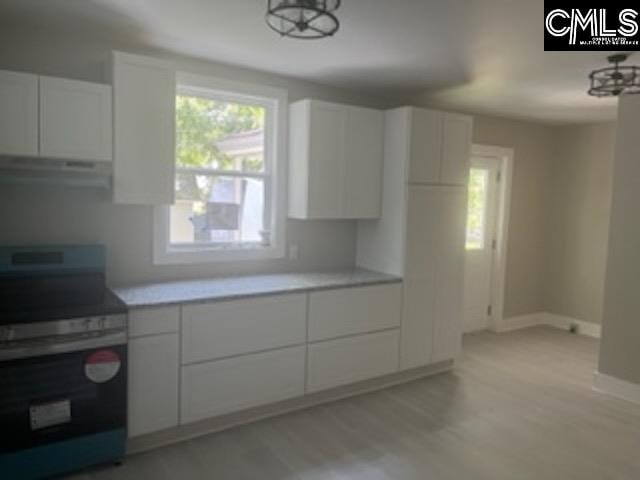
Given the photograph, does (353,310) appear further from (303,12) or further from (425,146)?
(303,12)

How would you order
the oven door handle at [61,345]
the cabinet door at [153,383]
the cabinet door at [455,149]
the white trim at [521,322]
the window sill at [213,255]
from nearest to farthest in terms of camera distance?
the oven door handle at [61,345] < the cabinet door at [153,383] < the window sill at [213,255] < the cabinet door at [455,149] < the white trim at [521,322]

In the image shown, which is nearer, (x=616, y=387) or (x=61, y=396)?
(x=61, y=396)

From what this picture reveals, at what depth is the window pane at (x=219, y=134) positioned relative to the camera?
3.45m

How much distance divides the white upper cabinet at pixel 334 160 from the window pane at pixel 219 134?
30 cm

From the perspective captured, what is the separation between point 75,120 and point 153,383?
1.60 m

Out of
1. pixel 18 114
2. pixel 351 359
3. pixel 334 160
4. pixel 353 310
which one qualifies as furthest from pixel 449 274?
pixel 18 114

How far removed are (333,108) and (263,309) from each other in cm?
171

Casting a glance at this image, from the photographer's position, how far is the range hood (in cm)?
250

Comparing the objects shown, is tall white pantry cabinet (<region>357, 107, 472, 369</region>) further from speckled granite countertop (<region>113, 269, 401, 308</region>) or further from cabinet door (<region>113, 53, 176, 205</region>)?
cabinet door (<region>113, 53, 176, 205</region>)

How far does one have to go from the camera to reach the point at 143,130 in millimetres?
2912

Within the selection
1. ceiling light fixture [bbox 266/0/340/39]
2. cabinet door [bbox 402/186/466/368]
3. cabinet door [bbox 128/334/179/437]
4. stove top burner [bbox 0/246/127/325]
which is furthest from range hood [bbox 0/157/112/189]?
cabinet door [bbox 402/186/466/368]

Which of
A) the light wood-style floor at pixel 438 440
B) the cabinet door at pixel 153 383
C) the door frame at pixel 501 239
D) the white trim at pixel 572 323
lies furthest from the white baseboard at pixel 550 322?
the cabinet door at pixel 153 383

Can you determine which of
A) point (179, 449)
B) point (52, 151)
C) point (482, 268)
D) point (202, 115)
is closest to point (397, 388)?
point (179, 449)

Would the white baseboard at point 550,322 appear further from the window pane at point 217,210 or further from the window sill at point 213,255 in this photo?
the window pane at point 217,210
